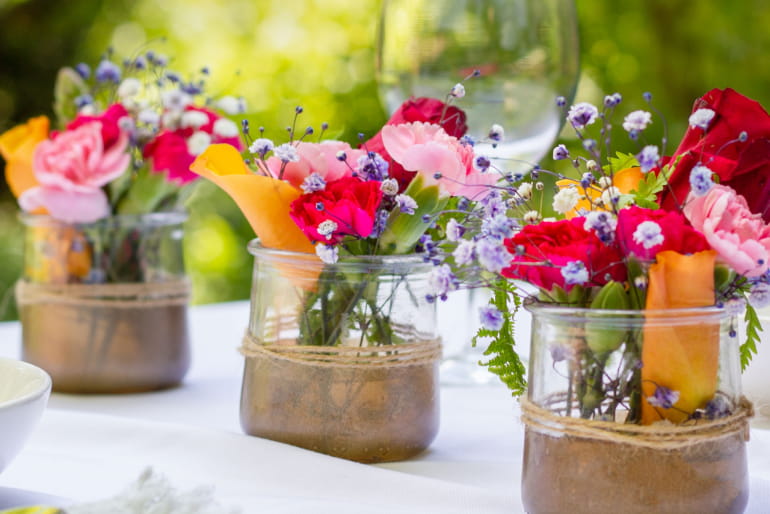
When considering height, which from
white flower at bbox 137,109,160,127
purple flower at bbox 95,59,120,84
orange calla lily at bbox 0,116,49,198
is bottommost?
orange calla lily at bbox 0,116,49,198

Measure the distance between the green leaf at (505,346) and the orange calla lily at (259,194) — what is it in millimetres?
131

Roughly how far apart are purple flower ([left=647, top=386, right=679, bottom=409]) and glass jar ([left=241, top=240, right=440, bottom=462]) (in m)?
0.19

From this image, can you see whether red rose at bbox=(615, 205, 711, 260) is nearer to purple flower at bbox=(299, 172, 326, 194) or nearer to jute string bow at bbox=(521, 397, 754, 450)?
jute string bow at bbox=(521, 397, 754, 450)

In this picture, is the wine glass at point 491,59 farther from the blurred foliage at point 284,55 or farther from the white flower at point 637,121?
the blurred foliage at point 284,55

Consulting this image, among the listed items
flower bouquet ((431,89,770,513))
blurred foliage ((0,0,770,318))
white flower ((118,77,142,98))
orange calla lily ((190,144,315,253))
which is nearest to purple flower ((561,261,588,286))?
flower bouquet ((431,89,770,513))

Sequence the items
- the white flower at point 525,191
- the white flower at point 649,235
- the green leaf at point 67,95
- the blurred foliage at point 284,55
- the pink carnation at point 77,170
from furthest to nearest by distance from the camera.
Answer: the blurred foliage at point 284,55
the green leaf at point 67,95
the pink carnation at point 77,170
the white flower at point 525,191
the white flower at point 649,235

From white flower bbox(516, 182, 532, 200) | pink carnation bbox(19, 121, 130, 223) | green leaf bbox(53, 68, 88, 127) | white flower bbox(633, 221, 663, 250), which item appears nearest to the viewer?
white flower bbox(633, 221, 663, 250)

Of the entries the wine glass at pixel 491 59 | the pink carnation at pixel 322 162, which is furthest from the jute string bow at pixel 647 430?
the wine glass at pixel 491 59

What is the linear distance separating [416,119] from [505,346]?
0.17m

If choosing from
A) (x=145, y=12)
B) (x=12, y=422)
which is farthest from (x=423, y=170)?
(x=145, y=12)

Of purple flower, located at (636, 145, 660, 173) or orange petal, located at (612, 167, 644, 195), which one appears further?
orange petal, located at (612, 167, 644, 195)

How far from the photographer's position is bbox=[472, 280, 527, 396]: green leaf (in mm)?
562

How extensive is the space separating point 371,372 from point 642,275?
0.21 meters

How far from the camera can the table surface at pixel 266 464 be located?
0.56 metres
